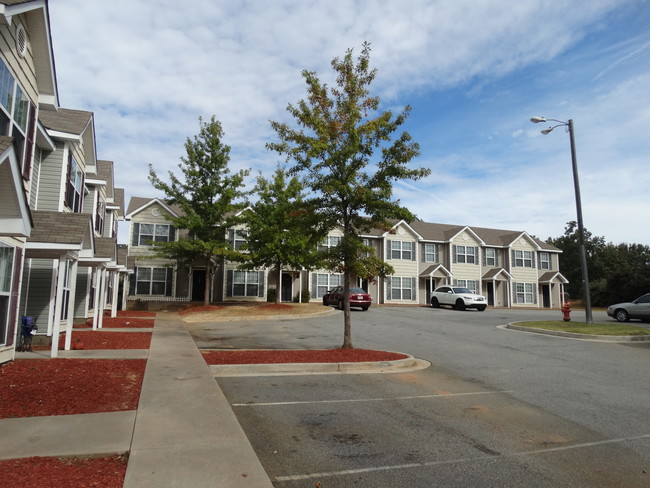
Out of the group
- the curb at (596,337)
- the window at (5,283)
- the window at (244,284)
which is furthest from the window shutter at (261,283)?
the window at (5,283)

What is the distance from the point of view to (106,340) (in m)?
13.0

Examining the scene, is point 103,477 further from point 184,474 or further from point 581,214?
point 581,214

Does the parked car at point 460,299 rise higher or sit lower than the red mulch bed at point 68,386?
higher

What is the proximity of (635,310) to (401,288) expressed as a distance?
62.5 ft

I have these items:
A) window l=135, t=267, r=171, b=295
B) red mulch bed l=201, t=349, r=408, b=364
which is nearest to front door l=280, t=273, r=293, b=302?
window l=135, t=267, r=171, b=295

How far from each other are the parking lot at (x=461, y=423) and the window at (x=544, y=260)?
36465mm

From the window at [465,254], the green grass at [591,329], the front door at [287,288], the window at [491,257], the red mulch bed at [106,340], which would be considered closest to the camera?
the red mulch bed at [106,340]

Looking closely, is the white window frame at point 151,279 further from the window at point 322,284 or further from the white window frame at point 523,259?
the white window frame at point 523,259

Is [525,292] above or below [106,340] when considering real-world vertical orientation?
above

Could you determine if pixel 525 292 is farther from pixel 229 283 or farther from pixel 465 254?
pixel 229 283

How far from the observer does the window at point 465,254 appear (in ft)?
136

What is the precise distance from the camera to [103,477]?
12.8ft

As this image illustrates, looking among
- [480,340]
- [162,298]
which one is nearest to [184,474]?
[480,340]

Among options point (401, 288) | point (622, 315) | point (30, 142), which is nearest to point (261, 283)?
point (401, 288)
